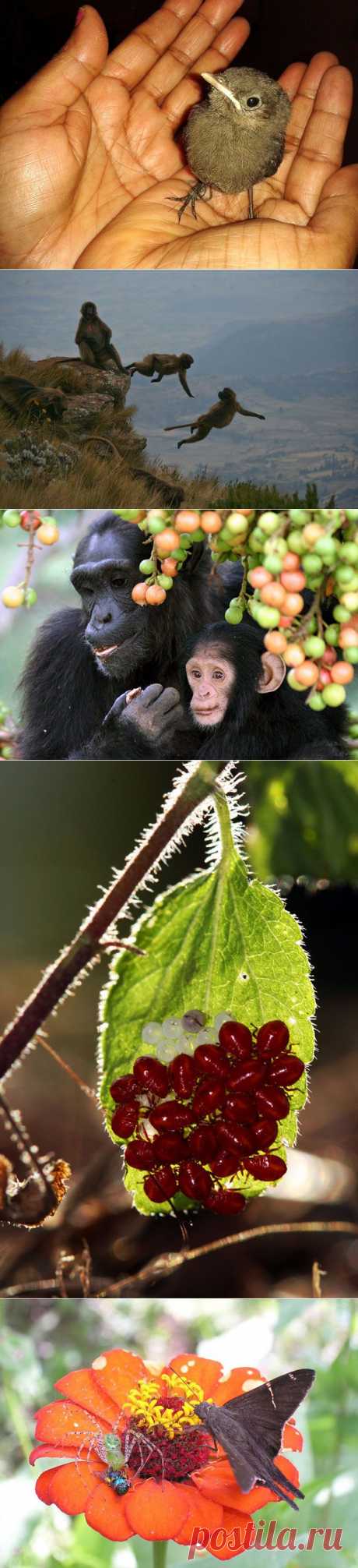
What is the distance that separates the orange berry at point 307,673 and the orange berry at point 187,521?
13cm

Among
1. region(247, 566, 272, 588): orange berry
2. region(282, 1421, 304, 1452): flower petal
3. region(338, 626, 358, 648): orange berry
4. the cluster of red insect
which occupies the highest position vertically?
region(247, 566, 272, 588): orange berry

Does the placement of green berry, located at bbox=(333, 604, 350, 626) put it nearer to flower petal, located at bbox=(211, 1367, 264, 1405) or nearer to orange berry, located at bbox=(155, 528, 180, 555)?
orange berry, located at bbox=(155, 528, 180, 555)

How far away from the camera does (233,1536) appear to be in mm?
967

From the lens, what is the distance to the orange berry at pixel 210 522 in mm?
983

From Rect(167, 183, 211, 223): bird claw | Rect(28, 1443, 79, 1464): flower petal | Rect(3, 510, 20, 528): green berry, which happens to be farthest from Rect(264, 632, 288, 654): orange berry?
Rect(28, 1443, 79, 1464): flower petal

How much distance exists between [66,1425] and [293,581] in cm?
66

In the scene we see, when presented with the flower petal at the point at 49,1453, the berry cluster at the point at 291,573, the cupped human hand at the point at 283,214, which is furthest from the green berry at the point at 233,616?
the flower petal at the point at 49,1453

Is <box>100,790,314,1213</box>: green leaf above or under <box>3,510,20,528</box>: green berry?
under

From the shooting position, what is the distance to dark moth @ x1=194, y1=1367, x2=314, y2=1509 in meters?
0.97

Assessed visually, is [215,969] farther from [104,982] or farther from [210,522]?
[210,522]

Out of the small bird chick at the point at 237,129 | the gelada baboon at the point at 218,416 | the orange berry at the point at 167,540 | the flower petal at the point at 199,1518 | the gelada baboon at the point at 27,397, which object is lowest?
the flower petal at the point at 199,1518

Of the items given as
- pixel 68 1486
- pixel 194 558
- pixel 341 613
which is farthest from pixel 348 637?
pixel 68 1486

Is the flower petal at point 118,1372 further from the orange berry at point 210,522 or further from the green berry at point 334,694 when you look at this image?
the orange berry at point 210,522

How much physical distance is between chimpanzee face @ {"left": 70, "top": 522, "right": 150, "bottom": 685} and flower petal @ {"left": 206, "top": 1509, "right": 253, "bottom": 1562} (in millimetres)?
→ 628
